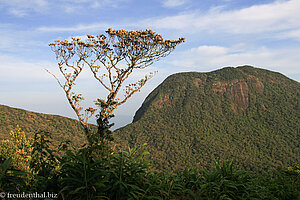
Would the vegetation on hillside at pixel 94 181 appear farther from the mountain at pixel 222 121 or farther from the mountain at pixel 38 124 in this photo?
the mountain at pixel 222 121

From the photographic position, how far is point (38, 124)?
44406 millimetres

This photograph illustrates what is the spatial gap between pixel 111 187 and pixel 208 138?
6854cm

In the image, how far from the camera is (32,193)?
6.93ft

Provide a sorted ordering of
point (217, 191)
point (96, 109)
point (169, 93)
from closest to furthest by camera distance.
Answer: point (217, 191) → point (96, 109) → point (169, 93)

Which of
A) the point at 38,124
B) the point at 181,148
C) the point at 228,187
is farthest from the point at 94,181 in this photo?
the point at 181,148

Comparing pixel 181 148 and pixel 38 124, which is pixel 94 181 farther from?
pixel 181 148

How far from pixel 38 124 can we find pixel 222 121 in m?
58.8

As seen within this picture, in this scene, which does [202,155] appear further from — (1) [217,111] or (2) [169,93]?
(2) [169,93]

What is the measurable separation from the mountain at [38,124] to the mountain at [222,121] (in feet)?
38.7

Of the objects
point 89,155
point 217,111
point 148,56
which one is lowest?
point 217,111

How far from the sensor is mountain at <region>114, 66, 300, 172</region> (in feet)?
186

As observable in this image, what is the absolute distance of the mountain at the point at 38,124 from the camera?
37869 mm

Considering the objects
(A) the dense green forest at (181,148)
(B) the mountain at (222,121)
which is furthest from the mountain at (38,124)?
(B) the mountain at (222,121)

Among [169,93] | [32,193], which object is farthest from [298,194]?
[169,93]
